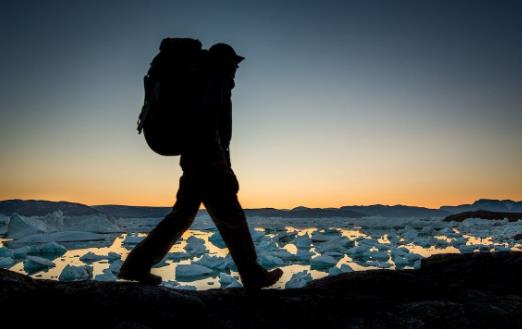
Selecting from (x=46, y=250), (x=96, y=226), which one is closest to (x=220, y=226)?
(x=46, y=250)

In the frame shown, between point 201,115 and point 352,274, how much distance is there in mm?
1817

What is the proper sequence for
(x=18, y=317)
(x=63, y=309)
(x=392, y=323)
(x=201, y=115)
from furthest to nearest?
(x=201, y=115) → (x=392, y=323) → (x=63, y=309) → (x=18, y=317)

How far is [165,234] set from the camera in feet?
7.20

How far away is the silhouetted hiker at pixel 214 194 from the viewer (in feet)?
6.87

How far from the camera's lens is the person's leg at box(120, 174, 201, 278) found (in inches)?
83.8

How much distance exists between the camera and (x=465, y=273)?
3174 mm

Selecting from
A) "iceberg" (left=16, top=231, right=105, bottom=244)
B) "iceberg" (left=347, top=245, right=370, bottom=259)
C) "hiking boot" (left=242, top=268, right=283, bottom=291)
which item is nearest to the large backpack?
"hiking boot" (left=242, top=268, right=283, bottom=291)

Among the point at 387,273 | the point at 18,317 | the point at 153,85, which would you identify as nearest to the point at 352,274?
the point at 387,273

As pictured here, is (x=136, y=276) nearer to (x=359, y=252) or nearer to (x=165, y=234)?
(x=165, y=234)

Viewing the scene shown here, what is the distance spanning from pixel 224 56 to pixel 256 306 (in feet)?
4.86

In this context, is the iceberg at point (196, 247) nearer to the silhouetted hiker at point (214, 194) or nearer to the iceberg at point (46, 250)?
the iceberg at point (46, 250)

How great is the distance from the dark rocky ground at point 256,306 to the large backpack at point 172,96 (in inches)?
32.0

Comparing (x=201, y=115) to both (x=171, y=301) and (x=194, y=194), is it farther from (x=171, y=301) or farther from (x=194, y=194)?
(x=171, y=301)

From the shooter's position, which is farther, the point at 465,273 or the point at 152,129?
the point at 465,273
